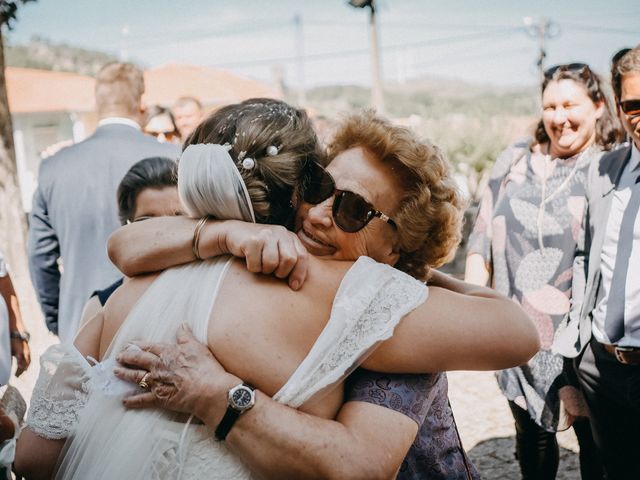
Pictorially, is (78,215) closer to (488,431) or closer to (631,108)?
(631,108)

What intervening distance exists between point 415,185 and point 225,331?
0.75 metres

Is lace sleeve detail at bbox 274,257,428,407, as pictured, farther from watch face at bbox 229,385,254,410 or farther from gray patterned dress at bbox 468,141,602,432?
gray patterned dress at bbox 468,141,602,432

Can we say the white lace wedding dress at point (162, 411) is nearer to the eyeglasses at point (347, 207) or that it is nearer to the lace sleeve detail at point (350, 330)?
the lace sleeve detail at point (350, 330)

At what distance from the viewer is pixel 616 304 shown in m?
2.87

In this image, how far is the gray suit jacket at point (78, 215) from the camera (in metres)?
4.39

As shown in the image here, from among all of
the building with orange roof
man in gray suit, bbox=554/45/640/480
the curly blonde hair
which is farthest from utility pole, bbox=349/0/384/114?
the curly blonde hair

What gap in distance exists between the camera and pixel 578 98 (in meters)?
3.77

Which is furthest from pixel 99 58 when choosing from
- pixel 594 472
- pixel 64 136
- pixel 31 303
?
pixel 594 472

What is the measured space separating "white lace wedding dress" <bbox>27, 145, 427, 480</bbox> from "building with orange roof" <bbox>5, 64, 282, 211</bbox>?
89.1 feet

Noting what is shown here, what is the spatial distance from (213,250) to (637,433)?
2.32 meters

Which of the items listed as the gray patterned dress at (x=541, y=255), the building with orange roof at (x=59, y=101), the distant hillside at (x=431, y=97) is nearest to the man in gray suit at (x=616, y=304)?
the gray patterned dress at (x=541, y=255)

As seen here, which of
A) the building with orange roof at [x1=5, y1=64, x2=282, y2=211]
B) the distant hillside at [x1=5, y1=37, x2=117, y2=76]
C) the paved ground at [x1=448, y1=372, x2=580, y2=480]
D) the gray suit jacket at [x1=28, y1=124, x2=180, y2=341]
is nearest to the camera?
the gray suit jacket at [x1=28, y1=124, x2=180, y2=341]

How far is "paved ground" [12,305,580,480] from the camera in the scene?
4.63 m

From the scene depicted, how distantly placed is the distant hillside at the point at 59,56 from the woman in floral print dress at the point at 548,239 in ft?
249
